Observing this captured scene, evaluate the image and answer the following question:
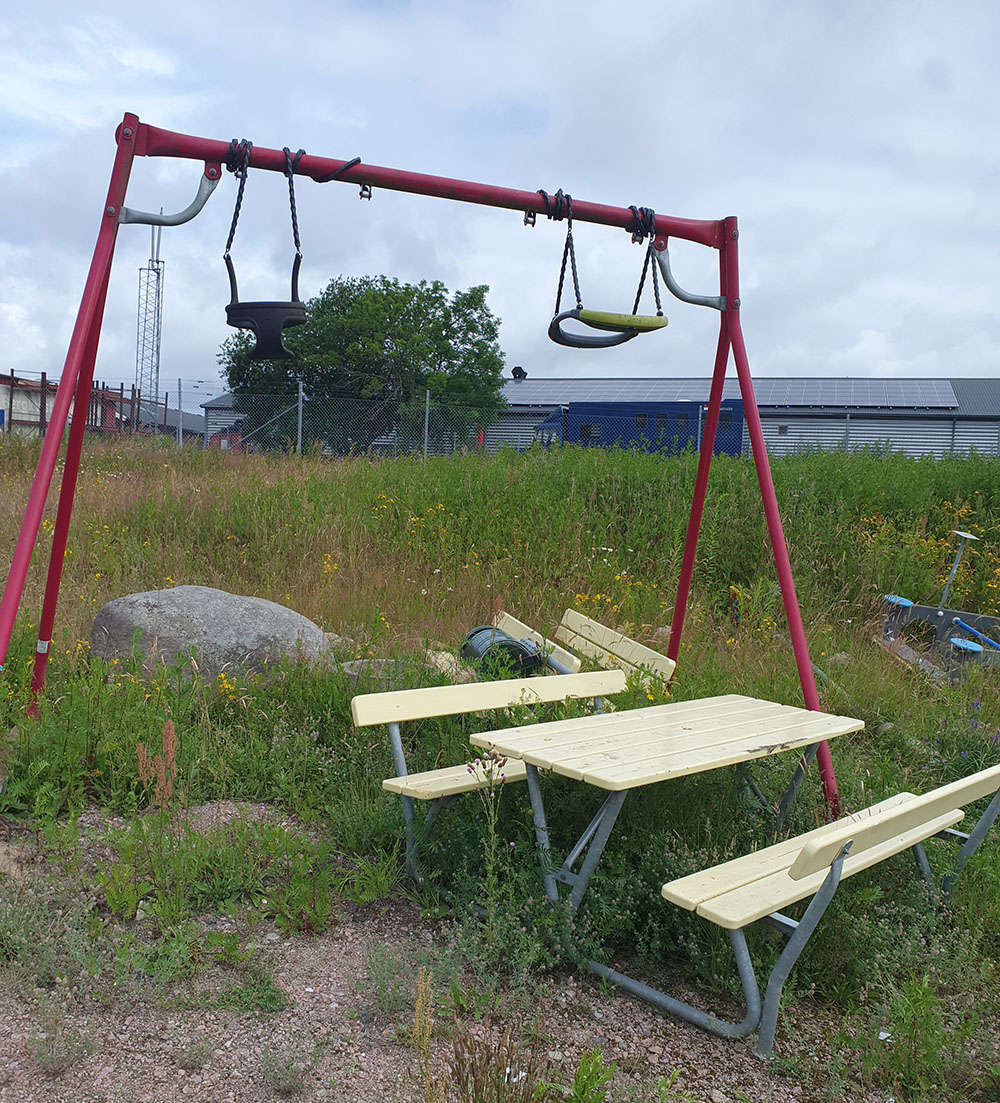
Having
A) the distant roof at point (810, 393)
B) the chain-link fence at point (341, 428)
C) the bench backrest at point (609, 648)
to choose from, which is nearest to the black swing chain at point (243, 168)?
the bench backrest at point (609, 648)

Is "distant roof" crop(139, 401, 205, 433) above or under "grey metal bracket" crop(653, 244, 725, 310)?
under

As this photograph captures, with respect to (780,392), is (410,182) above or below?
below

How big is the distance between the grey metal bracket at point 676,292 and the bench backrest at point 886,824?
227 cm

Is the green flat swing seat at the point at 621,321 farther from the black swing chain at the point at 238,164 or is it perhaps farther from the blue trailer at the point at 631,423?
the blue trailer at the point at 631,423

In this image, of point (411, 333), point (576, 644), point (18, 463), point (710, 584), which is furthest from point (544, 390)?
point (576, 644)

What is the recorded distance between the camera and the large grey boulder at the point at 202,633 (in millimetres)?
4520

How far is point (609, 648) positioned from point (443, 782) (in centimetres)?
209

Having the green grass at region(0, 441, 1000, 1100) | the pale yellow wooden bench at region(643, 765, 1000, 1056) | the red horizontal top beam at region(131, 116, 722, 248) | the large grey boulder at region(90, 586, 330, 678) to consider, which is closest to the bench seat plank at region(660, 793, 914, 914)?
the pale yellow wooden bench at region(643, 765, 1000, 1056)

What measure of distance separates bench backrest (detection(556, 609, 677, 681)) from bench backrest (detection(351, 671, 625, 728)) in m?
0.62

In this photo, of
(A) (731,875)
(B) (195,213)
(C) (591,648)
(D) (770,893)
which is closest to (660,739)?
(A) (731,875)

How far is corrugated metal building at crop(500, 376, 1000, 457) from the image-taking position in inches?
1047

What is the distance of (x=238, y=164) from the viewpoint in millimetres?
3447

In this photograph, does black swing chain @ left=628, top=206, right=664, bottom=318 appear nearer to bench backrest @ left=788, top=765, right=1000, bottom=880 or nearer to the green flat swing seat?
the green flat swing seat

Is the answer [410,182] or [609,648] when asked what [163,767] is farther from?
[609,648]
